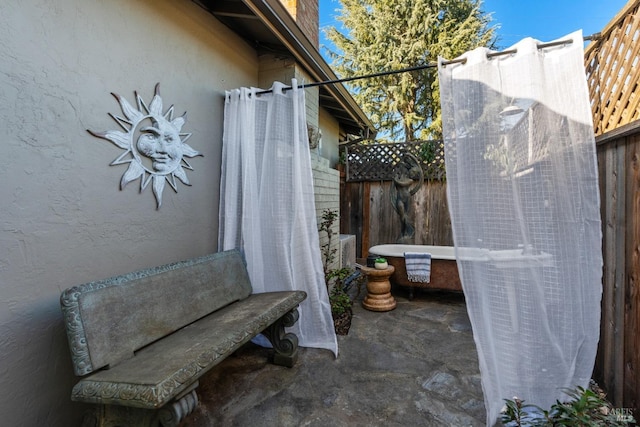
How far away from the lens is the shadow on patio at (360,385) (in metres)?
1.78

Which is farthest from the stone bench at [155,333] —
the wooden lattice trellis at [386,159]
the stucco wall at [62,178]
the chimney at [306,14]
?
the wooden lattice trellis at [386,159]

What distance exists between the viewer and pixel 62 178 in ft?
5.20

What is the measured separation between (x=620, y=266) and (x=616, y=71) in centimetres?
113

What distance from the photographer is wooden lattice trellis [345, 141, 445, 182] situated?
5.70 metres

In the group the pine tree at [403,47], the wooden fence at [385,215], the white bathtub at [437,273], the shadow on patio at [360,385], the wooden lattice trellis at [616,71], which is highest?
the pine tree at [403,47]

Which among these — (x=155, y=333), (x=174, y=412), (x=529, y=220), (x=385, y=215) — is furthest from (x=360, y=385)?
(x=385, y=215)

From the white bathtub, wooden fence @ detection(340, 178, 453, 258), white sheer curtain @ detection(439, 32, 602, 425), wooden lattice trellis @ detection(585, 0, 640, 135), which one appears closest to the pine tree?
wooden fence @ detection(340, 178, 453, 258)

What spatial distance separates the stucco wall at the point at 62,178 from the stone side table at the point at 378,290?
2210mm

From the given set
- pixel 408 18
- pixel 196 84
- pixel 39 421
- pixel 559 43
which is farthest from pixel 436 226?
pixel 408 18

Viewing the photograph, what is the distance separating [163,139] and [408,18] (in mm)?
9089

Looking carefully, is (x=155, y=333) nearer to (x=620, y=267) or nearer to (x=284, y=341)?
(x=284, y=341)

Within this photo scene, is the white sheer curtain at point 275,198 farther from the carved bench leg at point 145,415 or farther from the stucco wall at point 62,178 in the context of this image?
the carved bench leg at point 145,415

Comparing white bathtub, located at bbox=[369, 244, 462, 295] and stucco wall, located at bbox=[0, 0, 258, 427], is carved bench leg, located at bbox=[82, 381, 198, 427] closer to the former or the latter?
stucco wall, located at bbox=[0, 0, 258, 427]

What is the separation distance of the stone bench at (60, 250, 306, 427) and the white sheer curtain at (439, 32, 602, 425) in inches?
53.1
